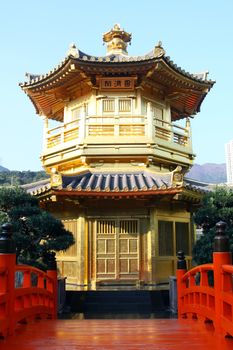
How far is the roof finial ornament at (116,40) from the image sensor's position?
19.2 meters

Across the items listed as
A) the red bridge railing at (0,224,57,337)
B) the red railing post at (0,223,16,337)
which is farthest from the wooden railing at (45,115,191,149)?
the red railing post at (0,223,16,337)

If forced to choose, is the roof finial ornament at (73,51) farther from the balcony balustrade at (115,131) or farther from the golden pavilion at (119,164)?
the balcony balustrade at (115,131)

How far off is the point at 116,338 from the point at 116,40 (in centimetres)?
1676

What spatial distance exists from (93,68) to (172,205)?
6175mm

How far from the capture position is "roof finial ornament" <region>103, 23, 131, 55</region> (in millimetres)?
19156

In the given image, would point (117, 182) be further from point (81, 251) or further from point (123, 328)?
point (123, 328)

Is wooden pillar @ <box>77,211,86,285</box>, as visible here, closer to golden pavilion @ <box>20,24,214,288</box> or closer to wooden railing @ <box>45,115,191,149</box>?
golden pavilion @ <box>20,24,214,288</box>

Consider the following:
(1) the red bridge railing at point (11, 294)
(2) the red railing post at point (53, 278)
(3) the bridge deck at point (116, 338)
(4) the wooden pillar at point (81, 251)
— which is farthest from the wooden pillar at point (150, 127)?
(3) the bridge deck at point (116, 338)

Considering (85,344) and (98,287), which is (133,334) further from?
(98,287)

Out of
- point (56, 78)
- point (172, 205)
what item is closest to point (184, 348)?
point (172, 205)

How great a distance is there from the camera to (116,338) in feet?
17.0

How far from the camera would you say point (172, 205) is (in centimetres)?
1487

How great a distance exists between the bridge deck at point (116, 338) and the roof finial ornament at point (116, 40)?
15.3 meters

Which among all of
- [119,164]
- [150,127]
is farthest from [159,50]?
[119,164]
